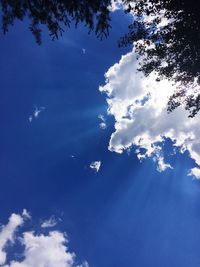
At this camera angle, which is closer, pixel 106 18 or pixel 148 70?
pixel 106 18

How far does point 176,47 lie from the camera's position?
14906mm

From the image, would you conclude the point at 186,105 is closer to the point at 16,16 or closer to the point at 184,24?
the point at 184,24

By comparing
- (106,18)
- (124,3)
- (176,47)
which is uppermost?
(124,3)

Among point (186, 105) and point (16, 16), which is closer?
point (16, 16)

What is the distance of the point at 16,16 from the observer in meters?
12.1

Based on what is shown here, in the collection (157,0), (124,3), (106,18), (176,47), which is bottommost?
(106,18)

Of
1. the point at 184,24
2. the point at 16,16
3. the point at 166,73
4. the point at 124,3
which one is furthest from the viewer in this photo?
the point at 166,73

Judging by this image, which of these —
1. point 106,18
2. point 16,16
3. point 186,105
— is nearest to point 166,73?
point 186,105

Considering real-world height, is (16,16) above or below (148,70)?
below

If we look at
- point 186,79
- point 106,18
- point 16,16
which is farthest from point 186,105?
point 16,16

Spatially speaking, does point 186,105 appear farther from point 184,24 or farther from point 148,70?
point 184,24

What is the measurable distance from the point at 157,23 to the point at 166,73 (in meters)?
2.64

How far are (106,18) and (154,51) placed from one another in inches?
172

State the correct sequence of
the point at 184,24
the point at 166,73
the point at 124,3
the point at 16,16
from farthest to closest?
the point at 166,73 < the point at 124,3 < the point at 184,24 < the point at 16,16
